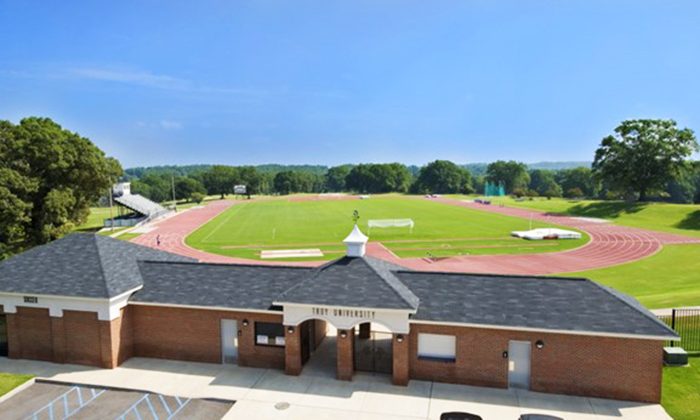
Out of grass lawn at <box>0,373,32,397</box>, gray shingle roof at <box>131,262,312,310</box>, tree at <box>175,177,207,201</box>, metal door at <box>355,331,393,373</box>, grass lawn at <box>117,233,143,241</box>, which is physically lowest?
grass lawn at <box>0,373,32,397</box>

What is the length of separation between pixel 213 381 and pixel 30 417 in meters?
5.69

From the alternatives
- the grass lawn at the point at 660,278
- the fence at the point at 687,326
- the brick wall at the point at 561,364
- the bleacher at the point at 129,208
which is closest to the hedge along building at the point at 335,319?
the brick wall at the point at 561,364

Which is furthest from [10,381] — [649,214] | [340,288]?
[649,214]

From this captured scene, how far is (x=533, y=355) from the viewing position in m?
15.1

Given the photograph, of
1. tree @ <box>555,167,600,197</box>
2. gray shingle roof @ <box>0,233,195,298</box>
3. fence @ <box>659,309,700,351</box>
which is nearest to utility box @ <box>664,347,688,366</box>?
fence @ <box>659,309,700,351</box>

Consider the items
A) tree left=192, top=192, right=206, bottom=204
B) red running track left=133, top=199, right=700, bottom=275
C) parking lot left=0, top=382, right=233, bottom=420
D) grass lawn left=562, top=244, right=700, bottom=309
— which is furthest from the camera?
tree left=192, top=192, right=206, bottom=204

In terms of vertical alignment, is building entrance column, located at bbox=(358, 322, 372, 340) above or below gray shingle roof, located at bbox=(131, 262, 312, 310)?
below

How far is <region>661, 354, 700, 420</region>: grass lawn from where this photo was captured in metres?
13.9

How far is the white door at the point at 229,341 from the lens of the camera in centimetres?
1772

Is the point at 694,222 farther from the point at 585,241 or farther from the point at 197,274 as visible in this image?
the point at 197,274

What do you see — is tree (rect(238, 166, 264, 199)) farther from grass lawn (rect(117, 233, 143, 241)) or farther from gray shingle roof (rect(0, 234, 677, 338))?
gray shingle roof (rect(0, 234, 677, 338))

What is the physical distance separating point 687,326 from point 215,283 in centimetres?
2129

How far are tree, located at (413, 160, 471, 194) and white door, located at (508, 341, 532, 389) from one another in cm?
17820

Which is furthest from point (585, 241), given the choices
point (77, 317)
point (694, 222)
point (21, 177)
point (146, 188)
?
point (146, 188)
